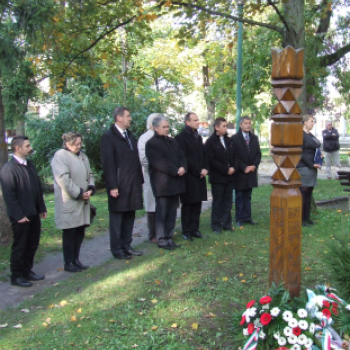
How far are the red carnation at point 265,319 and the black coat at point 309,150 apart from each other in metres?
5.11

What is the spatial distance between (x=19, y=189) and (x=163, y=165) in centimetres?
219

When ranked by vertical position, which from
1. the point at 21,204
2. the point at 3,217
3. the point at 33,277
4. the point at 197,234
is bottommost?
the point at 33,277

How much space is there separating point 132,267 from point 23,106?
Result: 34.5ft

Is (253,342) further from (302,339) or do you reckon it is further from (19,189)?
(19,189)

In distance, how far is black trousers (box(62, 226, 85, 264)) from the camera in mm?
6641

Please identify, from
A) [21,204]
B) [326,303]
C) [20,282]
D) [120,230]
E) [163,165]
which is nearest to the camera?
[326,303]

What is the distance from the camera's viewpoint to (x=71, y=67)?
33.9ft

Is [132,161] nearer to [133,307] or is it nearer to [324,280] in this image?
[133,307]

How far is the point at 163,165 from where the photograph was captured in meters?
7.30

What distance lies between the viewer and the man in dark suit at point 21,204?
5961 millimetres

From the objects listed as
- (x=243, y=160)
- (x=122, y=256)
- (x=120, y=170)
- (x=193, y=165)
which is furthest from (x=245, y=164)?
(x=122, y=256)

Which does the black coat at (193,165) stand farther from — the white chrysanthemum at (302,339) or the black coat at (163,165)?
the white chrysanthemum at (302,339)

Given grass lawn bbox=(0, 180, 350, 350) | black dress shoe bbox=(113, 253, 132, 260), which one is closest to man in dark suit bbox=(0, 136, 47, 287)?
grass lawn bbox=(0, 180, 350, 350)

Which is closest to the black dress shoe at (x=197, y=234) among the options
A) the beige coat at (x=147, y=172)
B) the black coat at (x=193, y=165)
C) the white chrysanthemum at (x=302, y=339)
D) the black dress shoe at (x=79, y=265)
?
the black coat at (x=193, y=165)
